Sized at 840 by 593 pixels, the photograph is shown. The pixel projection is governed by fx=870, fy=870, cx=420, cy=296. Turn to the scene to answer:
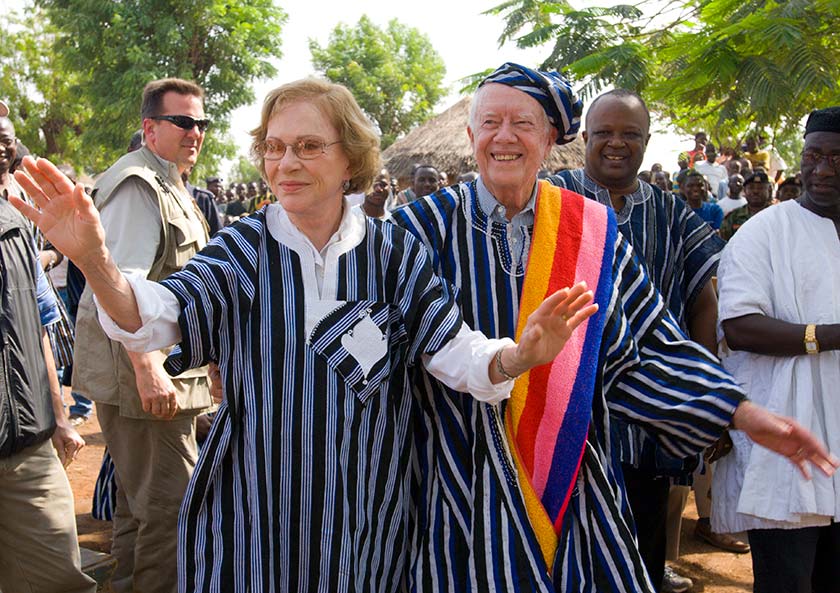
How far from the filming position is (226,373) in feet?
7.76

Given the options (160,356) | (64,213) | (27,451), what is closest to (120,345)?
(160,356)

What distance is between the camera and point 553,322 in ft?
6.88

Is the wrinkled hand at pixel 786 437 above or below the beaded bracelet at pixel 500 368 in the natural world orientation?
below

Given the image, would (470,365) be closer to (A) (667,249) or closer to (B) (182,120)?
(A) (667,249)

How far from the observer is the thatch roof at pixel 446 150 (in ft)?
79.3

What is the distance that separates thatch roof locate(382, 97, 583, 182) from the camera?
24172mm

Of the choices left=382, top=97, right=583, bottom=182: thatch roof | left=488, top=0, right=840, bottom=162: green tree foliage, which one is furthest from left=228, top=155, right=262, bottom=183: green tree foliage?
left=488, top=0, right=840, bottom=162: green tree foliage

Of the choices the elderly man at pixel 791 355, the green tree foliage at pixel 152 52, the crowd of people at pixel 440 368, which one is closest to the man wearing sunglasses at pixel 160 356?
the crowd of people at pixel 440 368

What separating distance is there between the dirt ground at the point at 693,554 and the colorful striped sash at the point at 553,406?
2.73m

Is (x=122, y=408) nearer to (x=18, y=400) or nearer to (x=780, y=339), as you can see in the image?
(x=18, y=400)

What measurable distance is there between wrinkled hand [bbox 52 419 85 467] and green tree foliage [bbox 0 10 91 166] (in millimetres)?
32248

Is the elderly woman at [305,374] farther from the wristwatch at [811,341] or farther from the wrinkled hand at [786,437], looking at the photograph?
the wristwatch at [811,341]

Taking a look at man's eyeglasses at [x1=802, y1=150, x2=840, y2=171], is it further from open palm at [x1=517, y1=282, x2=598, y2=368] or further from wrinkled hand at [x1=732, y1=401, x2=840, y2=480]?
open palm at [x1=517, y1=282, x2=598, y2=368]

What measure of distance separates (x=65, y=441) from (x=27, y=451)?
0.23m
